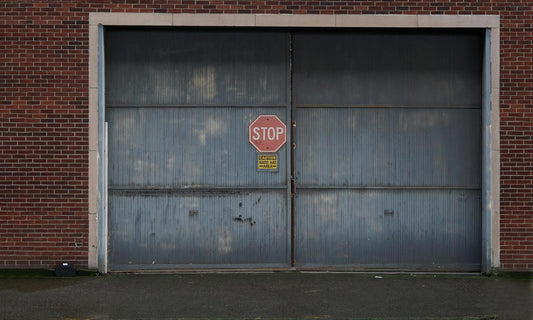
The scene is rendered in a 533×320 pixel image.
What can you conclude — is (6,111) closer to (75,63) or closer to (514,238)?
(75,63)

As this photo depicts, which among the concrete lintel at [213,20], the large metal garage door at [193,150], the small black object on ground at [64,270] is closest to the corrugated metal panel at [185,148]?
the large metal garage door at [193,150]

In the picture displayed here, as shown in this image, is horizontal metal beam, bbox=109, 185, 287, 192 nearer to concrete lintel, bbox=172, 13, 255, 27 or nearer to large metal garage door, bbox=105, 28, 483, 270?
large metal garage door, bbox=105, 28, 483, 270

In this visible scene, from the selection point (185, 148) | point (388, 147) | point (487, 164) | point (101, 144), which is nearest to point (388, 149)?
point (388, 147)

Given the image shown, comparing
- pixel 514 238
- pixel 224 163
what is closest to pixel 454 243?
pixel 514 238

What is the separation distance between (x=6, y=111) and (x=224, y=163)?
3.44 m

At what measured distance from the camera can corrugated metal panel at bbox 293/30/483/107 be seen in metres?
11.6

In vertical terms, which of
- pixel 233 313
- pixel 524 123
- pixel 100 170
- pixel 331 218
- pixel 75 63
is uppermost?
pixel 75 63

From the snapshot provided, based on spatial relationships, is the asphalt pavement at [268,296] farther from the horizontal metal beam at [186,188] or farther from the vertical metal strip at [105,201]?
the horizontal metal beam at [186,188]

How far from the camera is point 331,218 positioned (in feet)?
38.0

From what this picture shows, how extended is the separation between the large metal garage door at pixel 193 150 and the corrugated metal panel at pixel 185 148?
2cm

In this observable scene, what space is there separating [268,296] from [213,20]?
435 centimetres

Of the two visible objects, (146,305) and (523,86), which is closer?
(146,305)

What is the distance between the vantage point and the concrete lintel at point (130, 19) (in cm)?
1116

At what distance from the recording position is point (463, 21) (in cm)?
1131
